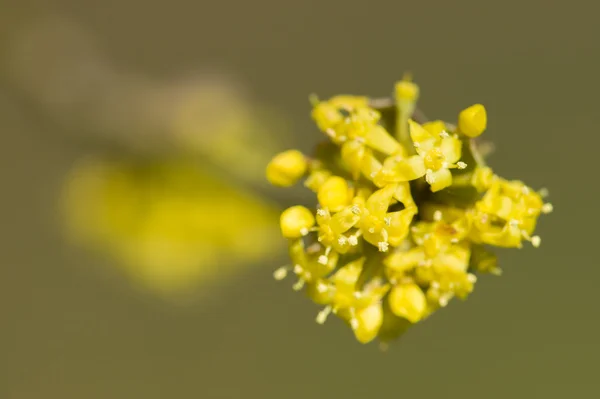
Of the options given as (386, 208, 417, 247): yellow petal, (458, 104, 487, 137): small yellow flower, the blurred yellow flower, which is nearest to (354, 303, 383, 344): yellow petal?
(386, 208, 417, 247): yellow petal

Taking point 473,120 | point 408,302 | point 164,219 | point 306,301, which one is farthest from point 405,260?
point 306,301

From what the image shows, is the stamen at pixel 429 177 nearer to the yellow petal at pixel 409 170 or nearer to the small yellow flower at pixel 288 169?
the yellow petal at pixel 409 170

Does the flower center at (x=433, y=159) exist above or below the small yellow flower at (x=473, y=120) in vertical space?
below

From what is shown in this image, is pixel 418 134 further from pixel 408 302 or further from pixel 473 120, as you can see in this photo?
pixel 408 302

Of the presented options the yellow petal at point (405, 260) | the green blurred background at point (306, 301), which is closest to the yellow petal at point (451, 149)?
the yellow petal at point (405, 260)

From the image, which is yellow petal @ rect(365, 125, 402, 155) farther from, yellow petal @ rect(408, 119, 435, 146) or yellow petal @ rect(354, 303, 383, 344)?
yellow petal @ rect(354, 303, 383, 344)

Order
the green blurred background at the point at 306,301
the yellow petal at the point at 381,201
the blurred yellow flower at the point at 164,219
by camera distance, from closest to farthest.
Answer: the yellow petal at the point at 381,201 → the blurred yellow flower at the point at 164,219 → the green blurred background at the point at 306,301
